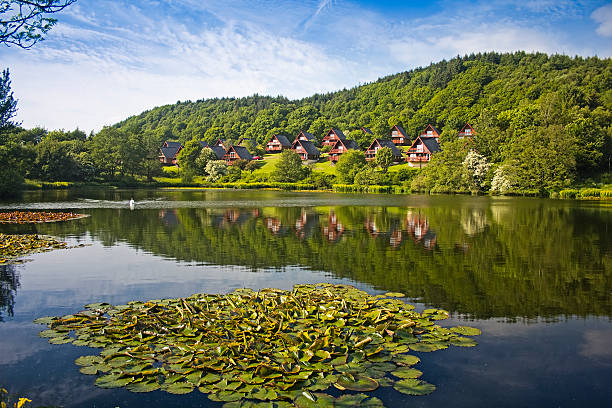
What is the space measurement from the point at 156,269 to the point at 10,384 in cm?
840

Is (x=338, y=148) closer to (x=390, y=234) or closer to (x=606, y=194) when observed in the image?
(x=606, y=194)

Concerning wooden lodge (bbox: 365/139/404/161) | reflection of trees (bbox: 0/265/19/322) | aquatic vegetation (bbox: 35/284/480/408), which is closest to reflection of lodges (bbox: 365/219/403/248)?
aquatic vegetation (bbox: 35/284/480/408)

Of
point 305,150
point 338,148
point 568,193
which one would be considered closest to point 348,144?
point 338,148

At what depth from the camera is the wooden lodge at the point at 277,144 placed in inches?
5039

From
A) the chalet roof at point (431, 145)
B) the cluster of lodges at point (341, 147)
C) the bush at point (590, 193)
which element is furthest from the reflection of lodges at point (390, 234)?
the chalet roof at point (431, 145)

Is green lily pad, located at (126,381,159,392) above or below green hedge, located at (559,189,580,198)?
below

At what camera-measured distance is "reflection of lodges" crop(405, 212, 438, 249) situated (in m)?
21.0

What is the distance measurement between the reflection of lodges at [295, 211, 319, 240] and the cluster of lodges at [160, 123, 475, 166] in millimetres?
67562

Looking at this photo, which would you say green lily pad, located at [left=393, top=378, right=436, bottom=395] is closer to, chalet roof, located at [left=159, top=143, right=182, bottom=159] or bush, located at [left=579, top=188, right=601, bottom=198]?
bush, located at [left=579, top=188, right=601, bottom=198]

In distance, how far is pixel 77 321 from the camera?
31.0ft

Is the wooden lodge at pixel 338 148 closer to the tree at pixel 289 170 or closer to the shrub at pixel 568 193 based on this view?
the tree at pixel 289 170

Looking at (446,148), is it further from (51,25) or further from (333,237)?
(51,25)

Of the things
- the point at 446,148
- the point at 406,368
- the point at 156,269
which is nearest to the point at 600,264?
the point at 406,368

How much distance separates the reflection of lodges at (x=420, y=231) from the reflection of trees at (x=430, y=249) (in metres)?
0.05
